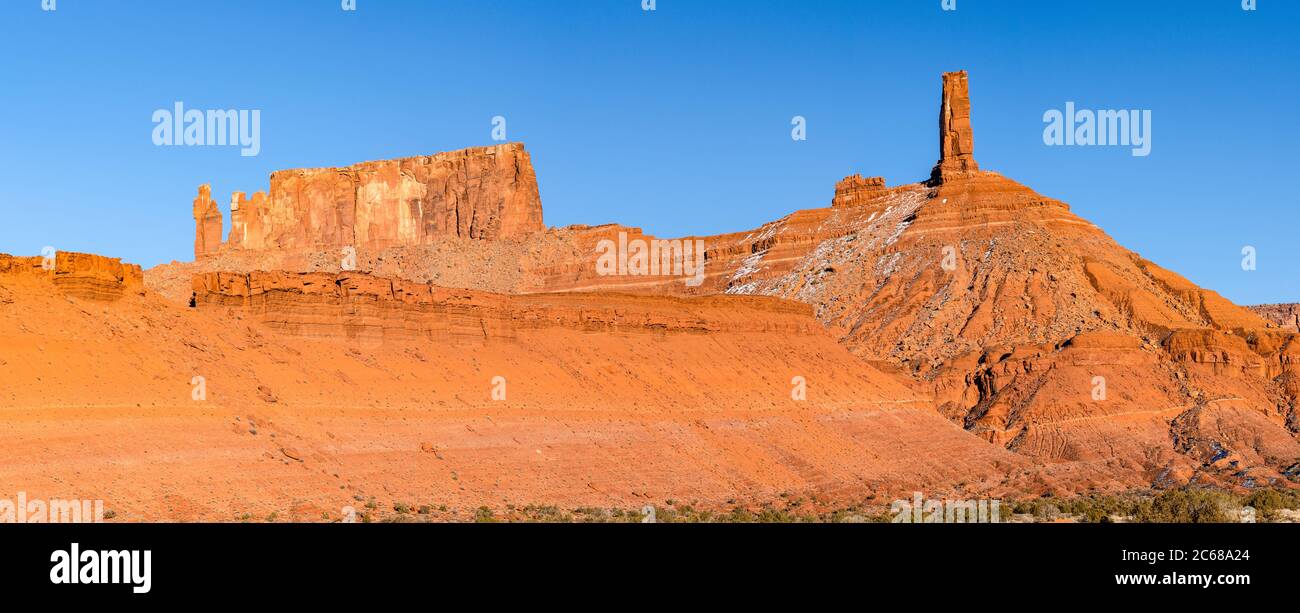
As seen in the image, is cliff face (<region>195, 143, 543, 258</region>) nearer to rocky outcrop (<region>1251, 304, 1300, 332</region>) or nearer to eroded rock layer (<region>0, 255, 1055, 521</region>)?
rocky outcrop (<region>1251, 304, 1300, 332</region>)

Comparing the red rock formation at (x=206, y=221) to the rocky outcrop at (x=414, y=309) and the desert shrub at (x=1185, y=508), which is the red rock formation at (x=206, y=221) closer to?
the rocky outcrop at (x=414, y=309)

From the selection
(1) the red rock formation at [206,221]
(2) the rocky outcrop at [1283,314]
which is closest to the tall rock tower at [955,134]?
(2) the rocky outcrop at [1283,314]

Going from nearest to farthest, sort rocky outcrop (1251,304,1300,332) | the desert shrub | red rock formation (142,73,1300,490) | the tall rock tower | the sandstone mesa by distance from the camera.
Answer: the sandstone mesa → the desert shrub → red rock formation (142,73,1300,490) → the tall rock tower → rocky outcrop (1251,304,1300,332)

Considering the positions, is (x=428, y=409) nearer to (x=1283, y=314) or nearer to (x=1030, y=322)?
(x=1030, y=322)

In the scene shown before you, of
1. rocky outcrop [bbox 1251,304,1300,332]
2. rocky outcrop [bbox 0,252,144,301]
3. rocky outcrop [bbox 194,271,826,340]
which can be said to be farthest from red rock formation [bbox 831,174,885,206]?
rocky outcrop [bbox 0,252,144,301]

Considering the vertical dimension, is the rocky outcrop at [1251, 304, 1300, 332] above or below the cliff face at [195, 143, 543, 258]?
below
